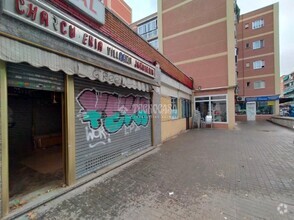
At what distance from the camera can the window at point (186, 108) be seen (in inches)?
508

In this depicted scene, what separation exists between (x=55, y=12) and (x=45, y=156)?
5.33 metres

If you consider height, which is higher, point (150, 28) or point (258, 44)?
point (150, 28)

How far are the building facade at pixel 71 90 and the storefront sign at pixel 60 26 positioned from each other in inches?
0.6

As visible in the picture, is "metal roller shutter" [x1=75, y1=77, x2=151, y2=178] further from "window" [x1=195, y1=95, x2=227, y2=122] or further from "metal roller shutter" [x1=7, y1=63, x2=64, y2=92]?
"window" [x1=195, y1=95, x2=227, y2=122]

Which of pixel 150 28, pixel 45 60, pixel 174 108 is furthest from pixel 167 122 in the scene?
pixel 150 28

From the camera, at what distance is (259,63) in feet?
80.8

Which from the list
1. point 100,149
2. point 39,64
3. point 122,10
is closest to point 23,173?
point 100,149

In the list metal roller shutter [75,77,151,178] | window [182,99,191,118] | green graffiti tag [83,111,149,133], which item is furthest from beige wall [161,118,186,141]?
metal roller shutter [75,77,151,178]

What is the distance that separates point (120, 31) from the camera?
539 cm

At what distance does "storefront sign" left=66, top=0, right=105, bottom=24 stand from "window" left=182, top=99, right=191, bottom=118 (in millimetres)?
9737

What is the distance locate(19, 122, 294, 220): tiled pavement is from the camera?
2701 mm

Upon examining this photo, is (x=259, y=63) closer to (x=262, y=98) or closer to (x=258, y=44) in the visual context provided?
(x=258, y=44)

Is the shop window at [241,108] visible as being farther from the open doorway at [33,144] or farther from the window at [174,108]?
the open doorway at [33,144]

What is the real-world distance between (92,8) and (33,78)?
247 centimetres
